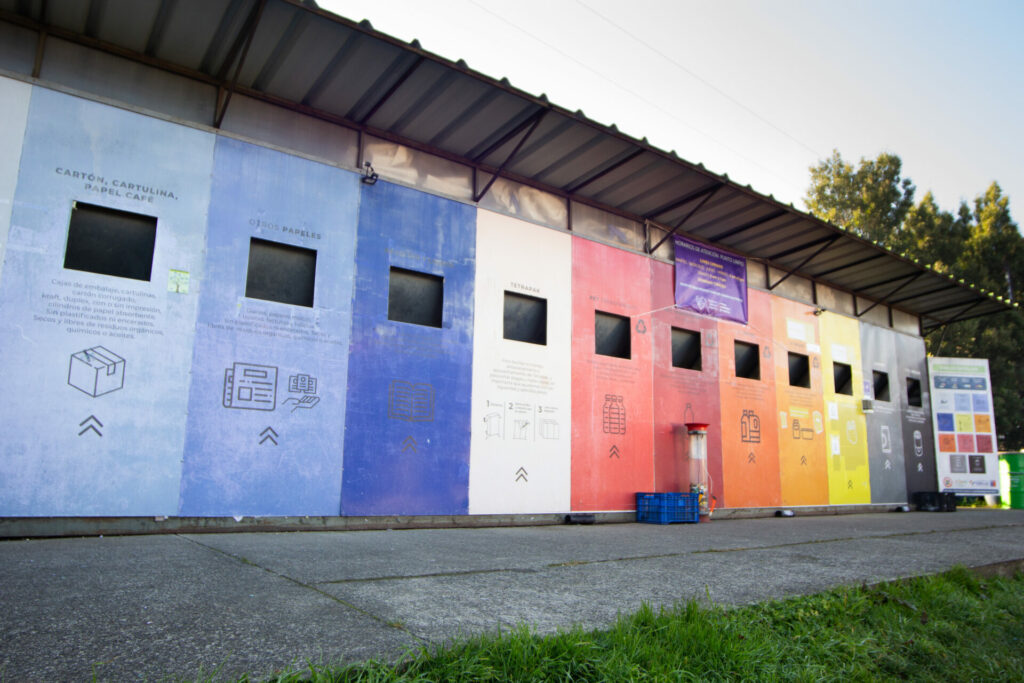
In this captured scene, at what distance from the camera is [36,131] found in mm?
6590

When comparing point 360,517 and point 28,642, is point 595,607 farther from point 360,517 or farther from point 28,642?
point 360,517

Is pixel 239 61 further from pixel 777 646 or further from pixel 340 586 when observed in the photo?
pixel 777 646

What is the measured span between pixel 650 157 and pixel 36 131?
7.91m

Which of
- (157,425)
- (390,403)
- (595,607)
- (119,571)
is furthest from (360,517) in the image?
(595,607)

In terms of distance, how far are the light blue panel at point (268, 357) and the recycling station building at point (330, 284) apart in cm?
3

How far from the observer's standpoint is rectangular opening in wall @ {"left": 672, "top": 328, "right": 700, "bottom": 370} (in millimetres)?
12273

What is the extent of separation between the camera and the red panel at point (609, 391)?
10461mm

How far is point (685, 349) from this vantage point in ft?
40.9

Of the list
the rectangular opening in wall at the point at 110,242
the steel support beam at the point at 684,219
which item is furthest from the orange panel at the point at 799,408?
the rectangular opening in wall at the point at 110,242

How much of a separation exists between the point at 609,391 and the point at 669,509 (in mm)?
2177

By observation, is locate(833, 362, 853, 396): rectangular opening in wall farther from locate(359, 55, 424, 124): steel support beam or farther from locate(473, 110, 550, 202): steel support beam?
locate(359, 55, 424, 124): steel support beam

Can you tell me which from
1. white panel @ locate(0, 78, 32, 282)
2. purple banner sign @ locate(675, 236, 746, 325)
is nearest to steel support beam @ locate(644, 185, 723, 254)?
purple banner sign @ locate(675, 236, 746, 325)

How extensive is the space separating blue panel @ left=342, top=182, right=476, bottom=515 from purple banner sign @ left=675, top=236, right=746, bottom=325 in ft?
16.5

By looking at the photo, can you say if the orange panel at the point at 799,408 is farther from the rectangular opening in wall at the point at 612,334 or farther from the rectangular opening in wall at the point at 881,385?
the rectangular opening in wall at the point at 612,334
